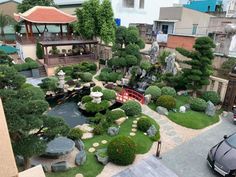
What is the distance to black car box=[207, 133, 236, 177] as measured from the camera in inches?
328

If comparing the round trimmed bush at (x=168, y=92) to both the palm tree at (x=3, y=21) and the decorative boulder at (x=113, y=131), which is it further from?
the palm tree at (x=3, y=21)

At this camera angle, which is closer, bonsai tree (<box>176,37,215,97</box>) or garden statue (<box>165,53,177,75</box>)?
bonsai tree (<box>176,37,215,97</box>)

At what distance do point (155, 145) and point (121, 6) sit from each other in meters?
32.4

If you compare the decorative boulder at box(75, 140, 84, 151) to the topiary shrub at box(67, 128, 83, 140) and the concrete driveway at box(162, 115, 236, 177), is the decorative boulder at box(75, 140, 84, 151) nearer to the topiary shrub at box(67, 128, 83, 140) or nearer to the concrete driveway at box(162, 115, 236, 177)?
the topiary shrub at box(67, 128, 83, 140)

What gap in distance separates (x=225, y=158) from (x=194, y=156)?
1.68 metres

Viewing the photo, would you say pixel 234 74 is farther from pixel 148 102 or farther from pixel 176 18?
pixel 176 18

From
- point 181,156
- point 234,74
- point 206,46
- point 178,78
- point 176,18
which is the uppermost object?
point 176,18

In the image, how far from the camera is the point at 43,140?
25.0 ft

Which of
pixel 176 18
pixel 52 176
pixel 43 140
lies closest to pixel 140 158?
pixel 52 176

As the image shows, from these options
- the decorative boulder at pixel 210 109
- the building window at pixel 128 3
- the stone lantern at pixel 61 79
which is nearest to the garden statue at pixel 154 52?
the decorative boulder at pixel 210 109

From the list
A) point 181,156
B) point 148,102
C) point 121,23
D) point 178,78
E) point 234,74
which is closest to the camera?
point 181,156

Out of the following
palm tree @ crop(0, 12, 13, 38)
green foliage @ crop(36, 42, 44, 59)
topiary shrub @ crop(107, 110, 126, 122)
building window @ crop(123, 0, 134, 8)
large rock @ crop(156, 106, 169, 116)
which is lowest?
large rock @ crop(156, 106, 169, 116)

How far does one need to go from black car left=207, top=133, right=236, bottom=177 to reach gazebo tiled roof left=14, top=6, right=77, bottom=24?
80.8 ft

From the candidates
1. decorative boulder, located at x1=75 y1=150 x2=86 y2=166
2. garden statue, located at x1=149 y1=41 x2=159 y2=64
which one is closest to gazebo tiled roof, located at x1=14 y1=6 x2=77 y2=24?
garden statue, located at x1=149 y1=41 x2=159 y2=64
